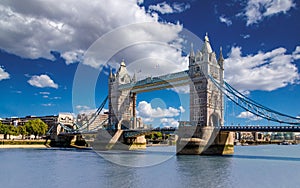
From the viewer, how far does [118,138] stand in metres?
54.7

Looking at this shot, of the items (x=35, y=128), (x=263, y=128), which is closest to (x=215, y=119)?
(x=263, y=128)

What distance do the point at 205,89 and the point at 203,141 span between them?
816 centimetres

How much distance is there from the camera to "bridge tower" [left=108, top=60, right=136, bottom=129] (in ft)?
198

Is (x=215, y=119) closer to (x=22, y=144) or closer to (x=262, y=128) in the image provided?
(x=262, y=128)

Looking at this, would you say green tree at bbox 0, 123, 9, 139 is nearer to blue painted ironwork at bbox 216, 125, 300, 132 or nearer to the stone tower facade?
the stone tower facade

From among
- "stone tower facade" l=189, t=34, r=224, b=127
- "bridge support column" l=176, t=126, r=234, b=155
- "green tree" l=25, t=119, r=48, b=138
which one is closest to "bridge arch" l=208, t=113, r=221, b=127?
"stone tower facade" l=189, t=34, r=224, b=127

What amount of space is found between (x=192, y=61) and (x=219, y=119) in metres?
8.67

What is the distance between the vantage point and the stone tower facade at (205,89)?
140 ft

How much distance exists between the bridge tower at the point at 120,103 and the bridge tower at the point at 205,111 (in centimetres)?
1848

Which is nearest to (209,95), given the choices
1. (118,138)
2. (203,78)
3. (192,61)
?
(203,78)

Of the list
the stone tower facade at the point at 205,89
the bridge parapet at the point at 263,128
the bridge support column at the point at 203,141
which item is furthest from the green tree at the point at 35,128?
the bridge parapet at the point at 263,128

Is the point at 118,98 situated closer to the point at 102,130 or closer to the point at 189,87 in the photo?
the point at 102,130

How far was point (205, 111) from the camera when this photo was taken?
42.2 meters

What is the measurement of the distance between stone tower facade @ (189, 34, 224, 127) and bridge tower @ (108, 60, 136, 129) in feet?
60.3
